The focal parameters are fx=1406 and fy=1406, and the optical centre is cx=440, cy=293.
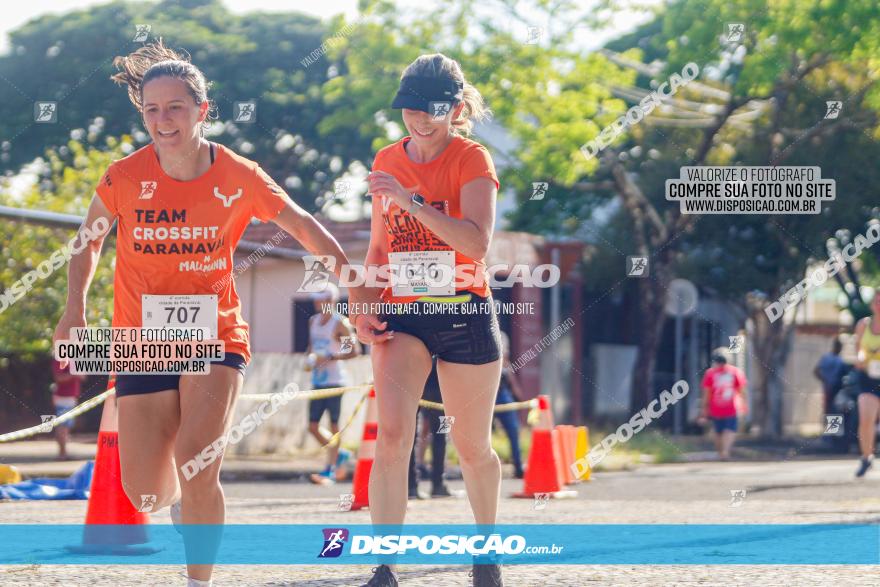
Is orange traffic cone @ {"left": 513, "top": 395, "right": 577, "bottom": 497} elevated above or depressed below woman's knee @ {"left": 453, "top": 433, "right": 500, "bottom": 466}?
below

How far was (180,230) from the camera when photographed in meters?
4.60

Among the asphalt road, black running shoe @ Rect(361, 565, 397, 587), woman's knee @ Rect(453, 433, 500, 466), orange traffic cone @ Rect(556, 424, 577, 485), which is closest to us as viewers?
black running shoe @ Rect(361, 565, 397, 587)

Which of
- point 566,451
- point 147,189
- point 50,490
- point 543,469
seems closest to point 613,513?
point 543,469

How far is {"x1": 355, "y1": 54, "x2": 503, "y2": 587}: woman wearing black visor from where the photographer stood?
494 centimetres

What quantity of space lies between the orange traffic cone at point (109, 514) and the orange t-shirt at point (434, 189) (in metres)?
2.29

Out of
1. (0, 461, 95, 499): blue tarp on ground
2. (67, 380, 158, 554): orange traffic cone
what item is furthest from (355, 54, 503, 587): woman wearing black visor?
(0, 461, 95, 499): blue tarp on ground

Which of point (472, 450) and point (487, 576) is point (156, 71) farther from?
point (487, 576)

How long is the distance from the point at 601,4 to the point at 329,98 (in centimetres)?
451

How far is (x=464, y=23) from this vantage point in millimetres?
20047

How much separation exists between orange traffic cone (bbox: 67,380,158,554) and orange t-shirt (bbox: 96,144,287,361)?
2.19 metres

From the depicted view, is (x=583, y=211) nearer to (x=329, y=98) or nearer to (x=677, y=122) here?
(x=677, y=122)

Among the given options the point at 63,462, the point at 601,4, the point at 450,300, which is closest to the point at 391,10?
the point at 601,4

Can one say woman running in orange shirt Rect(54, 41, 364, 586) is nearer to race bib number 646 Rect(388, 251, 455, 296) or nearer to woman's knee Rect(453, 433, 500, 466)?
race bib number 646 Rect(388, 251, 455, 296)

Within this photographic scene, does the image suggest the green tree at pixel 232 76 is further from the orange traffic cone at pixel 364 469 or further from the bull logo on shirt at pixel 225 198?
the bull logo on shirt at pixel 225 198
